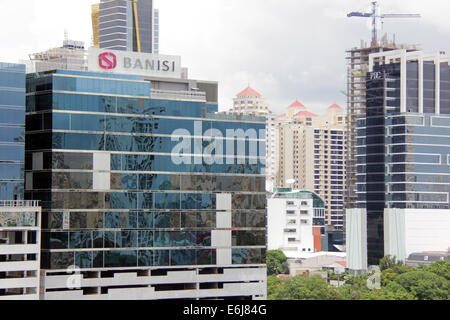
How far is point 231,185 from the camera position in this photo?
112 m

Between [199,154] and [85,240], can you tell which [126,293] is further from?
[199,154]

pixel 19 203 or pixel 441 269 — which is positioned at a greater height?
pixel 19 203

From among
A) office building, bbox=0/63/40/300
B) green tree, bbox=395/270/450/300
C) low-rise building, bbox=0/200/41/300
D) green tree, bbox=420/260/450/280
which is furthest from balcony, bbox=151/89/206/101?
green tree, bbox=420/260/450/280

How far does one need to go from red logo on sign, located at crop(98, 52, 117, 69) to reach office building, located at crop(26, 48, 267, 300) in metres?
0.16

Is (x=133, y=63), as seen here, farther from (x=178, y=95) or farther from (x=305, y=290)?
(x=305, y=290)

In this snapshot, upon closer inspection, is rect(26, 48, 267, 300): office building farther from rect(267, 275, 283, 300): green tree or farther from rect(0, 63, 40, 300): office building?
rect(267, 275, 283, 300): green tree

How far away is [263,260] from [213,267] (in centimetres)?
806

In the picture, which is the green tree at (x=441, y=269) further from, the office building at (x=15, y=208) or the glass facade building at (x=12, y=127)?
the glass facade building at (x=12, y=127)

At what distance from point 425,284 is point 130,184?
250 ft

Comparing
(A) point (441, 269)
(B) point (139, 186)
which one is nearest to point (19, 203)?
(B) point (139, 186)

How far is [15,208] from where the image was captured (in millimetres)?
99062

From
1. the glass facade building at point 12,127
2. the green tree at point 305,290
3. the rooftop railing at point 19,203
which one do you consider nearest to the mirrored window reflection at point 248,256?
the rooftop railing at point 19,203
